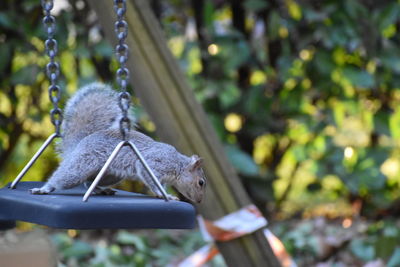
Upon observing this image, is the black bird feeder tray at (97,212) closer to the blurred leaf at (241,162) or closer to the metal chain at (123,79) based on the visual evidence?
the metal chain at (123,79)

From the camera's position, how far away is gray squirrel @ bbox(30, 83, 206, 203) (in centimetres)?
113

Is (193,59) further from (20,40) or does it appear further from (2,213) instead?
(2,213)

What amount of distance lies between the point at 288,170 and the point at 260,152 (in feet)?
0.68

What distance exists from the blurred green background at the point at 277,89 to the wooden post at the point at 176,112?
468mm

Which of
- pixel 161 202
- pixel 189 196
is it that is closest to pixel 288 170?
pixel 189 196

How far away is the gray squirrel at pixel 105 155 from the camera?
1127 mm

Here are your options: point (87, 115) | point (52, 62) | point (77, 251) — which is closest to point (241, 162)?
point (77, 251)

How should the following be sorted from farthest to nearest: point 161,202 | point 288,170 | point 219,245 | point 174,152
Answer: point 288,170 < point 219,245 < point 174,152 < point 161,202

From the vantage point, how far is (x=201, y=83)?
8.64 ft

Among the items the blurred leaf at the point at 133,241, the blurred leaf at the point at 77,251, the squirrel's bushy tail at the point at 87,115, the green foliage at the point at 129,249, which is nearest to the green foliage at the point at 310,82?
the green foliage at the point at 129,249

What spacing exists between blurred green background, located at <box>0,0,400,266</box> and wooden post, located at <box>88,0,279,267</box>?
0.47 metres

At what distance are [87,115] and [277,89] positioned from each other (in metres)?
1.55

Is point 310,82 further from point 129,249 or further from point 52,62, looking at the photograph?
point 52,62

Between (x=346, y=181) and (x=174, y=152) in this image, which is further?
(x=346, y=181)
